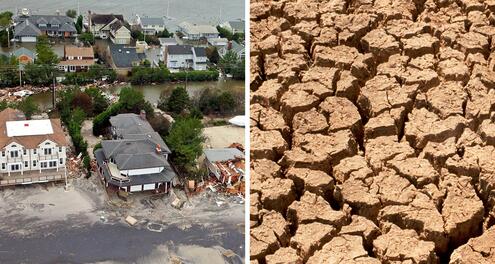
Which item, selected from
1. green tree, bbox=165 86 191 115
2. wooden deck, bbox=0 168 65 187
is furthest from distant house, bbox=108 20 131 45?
wooden deck, bbox=0 168 65 187

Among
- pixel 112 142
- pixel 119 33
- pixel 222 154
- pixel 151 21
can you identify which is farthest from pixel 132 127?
pixel 119 33

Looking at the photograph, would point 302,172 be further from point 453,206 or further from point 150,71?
point 150,71

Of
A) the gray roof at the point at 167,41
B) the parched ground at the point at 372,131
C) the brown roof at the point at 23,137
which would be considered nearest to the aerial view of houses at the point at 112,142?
the brown roof at the point at 23,137

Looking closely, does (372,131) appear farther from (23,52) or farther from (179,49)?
(179,49)

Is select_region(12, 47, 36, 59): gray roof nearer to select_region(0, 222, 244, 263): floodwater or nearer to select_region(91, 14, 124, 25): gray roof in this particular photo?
select_region(91, 14, 124, 25): gray roof

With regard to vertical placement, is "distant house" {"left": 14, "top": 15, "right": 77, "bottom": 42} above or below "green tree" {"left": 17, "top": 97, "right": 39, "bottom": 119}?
above
